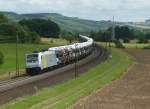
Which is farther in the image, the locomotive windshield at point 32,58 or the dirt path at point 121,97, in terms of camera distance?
the locomotive windshield at point 32,58

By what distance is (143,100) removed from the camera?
37.9 metres

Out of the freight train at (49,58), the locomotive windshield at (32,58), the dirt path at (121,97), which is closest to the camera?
the dirt path at (121,97)

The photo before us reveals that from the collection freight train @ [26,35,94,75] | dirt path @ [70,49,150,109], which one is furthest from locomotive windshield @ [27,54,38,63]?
dirt path @ [70,49,150,109]

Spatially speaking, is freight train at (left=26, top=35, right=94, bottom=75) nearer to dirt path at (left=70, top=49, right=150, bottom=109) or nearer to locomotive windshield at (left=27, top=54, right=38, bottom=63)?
locomotive windshield at (left=27, top=54, right=38, bottom=63)

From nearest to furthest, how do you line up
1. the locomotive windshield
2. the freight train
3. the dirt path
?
the dirt path → the freight train → the locomotive windshield

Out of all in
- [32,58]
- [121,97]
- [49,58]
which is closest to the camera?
[121,97]

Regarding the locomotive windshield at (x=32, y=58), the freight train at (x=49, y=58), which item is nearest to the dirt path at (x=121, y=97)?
the freight train at (x=49, y=58)

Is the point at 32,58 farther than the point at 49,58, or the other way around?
the point at 49,58

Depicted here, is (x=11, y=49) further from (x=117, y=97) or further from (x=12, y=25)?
(x=117, y=97)

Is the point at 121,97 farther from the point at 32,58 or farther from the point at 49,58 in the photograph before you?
the point at 49,58

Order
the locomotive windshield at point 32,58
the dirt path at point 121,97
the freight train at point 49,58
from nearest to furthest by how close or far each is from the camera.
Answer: the dirt path at point 121,97
the freight train at point 49,58
the locomotive windshield at point 32,58

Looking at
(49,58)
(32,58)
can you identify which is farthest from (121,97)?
(49,58)

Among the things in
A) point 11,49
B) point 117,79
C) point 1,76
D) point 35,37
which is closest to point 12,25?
point 35,37

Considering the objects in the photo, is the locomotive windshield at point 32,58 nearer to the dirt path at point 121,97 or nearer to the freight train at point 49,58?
the freight train at point 49,58
